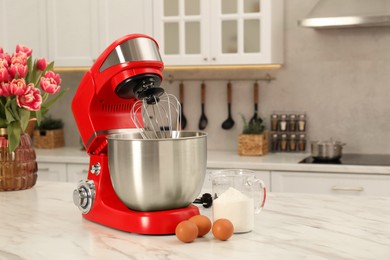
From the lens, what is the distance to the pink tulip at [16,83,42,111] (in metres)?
2.07

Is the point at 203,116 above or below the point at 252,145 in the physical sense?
above

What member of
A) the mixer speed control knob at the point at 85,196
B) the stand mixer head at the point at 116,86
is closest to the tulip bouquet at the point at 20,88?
the stand mixer head at the point at 116,86

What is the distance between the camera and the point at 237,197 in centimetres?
158

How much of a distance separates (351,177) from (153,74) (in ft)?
6.39

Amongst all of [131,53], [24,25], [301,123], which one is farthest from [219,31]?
[131,53]

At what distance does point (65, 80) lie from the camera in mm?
4527

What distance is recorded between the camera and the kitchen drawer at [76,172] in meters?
3.86

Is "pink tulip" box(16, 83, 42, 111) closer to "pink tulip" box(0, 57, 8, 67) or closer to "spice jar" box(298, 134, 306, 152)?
"pink tulip" box(0, 57, 8, 67)

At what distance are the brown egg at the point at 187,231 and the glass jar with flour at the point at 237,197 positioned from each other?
12 centimetres

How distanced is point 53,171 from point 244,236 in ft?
8.47

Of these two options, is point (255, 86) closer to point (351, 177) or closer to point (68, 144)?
point (351, 177)

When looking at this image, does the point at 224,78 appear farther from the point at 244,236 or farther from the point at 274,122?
the point at 244,236

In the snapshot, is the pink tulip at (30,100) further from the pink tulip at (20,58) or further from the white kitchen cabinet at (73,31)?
the white kitchen cabinet at (73,31)

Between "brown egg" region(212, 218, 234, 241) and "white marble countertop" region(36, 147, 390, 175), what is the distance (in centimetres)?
198
